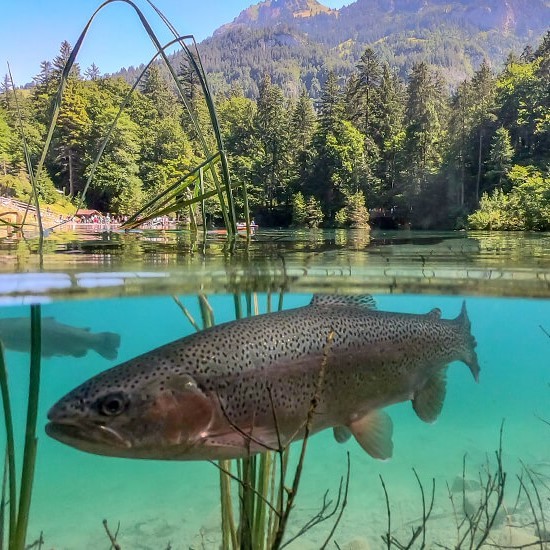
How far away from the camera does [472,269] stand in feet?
22.7

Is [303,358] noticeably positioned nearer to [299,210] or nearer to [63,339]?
[63,339]

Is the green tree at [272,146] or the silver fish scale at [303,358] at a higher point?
the green tree at [272,146]

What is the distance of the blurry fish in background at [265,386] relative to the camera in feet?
7.25

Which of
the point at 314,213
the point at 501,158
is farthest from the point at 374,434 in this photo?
the point at 314,213

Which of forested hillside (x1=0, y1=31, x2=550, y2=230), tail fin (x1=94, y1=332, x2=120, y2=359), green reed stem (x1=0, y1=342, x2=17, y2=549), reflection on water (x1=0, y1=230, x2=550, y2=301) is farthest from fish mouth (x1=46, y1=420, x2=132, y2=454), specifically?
forested hillside (x1=0, y1=31, x2=550, y2=230)

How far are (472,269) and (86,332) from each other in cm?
463

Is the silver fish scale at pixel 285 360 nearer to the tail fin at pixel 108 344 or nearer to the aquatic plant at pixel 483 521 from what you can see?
the aquatic plant at pixel 483 521

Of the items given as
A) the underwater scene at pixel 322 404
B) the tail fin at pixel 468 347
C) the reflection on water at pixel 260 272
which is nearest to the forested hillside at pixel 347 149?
the underwater scene at pixel 322 404

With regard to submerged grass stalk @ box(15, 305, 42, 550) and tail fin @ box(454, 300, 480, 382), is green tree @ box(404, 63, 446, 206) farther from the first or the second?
submerged grass stalk @ box(15, 305, 42, 550)

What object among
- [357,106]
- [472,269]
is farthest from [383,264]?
[357,106]

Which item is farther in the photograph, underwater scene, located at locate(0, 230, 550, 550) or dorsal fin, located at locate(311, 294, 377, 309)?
dorsal fin, located at locate(311, 294, 377, 309)

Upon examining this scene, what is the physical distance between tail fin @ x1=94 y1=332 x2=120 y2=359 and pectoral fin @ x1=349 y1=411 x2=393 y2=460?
384 cm

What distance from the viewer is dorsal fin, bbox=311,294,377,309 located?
3104 mm

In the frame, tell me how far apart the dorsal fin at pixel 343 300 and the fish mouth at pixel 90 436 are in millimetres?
1304
